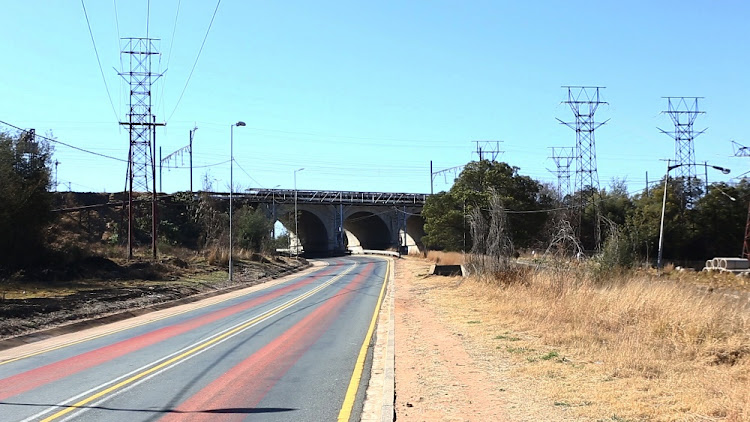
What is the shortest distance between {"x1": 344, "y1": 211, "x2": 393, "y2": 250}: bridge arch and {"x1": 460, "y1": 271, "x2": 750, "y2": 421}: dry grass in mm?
85323

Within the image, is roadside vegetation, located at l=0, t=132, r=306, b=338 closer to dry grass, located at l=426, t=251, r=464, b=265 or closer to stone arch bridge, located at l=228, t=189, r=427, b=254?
dry grass, located at l=426, t=251, r=464, b=265

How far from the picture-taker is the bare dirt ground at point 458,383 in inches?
295

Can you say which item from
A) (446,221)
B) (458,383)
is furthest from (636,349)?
(446,221)

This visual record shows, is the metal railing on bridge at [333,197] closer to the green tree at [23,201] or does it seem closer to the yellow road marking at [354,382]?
the green tree at [23,201]

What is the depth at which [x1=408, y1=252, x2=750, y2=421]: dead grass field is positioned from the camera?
743cm

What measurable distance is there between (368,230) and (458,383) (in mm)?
105555

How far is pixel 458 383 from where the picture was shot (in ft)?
30.5

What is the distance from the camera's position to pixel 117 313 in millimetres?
22328

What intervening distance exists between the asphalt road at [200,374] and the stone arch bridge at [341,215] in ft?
215

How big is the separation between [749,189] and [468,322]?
6959cm

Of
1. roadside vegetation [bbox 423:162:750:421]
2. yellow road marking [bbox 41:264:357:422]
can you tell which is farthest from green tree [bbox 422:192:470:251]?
yellow road marking [bbox 41:264:357:422]

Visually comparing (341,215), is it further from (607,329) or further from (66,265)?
(607,329)

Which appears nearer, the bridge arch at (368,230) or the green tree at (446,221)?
the green tree at (446,221)

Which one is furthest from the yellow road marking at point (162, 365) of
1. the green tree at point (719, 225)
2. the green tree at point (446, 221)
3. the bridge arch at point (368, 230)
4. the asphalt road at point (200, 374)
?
the bridge arch at point (368, 230)
